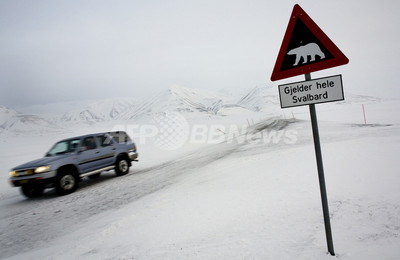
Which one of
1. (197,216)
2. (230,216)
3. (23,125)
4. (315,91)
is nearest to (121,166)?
(197,216)

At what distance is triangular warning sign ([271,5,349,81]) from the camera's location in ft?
8.70

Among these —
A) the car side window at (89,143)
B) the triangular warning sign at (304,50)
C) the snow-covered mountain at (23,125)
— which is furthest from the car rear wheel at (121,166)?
the snow-covered mountain at (23,125)

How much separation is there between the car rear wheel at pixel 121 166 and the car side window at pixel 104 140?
839 mm

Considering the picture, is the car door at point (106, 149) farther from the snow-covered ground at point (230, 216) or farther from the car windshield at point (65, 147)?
the snow-covered ground at point (230, 216)

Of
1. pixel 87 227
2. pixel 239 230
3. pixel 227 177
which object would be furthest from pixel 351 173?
pixel 87 227

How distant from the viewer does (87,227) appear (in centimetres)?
488

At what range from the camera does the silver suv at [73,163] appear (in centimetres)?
730

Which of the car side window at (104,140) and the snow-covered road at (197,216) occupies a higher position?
the car side window at (104,140)

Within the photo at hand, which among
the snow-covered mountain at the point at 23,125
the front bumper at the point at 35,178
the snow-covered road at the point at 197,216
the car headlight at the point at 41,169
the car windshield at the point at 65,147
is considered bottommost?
the snow-covered road at the point at 197,216

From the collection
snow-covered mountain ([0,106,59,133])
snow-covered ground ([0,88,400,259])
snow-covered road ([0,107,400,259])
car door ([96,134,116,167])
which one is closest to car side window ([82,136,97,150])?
car door ([96,134,116,167])

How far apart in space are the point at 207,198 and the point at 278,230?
2078mm

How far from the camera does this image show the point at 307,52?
2.72 metres

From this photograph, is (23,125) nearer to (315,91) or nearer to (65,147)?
(65,147)

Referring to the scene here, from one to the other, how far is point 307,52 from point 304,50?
0.05m
